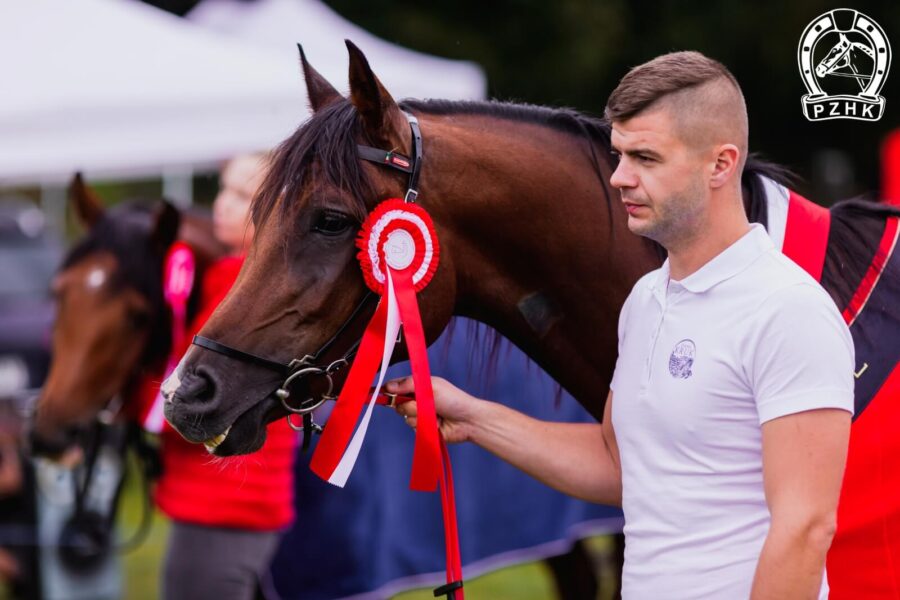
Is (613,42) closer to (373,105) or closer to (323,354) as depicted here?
(373,105)

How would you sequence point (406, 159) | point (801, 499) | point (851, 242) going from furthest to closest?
point (851, 242) < point (406, 159) < point (801, 499)

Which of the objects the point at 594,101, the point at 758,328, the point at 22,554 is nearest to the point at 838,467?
the point at 758,328

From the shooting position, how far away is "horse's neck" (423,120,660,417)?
224 cm

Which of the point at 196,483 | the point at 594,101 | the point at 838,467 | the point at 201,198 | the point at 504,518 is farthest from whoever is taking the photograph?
the point at 201,198

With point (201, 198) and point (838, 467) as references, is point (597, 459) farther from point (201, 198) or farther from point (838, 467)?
point (201, 198)

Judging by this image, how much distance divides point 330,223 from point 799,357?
86 centimetres

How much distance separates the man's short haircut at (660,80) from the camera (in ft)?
5.84

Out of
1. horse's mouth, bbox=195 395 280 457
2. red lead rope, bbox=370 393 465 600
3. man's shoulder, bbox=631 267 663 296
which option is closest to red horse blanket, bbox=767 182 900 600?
man's shoulder, bbox=631 267 663 296

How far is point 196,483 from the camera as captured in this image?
3.40 metres

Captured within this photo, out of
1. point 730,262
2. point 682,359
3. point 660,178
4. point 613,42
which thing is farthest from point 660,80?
point 613,42

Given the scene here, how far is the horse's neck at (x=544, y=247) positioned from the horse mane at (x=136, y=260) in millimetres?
1724

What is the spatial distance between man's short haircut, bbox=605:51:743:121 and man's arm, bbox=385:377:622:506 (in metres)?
0.57

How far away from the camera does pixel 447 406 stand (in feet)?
7.29

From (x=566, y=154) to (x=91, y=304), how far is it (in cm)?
202
